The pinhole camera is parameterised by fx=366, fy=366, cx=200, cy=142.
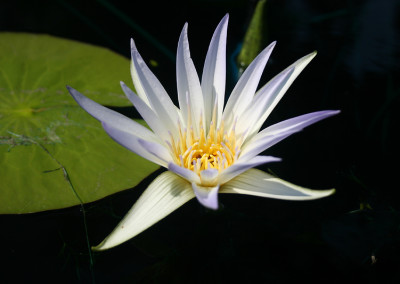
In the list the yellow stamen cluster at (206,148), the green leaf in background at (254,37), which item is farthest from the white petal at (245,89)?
the green leaf in background at (254,37)

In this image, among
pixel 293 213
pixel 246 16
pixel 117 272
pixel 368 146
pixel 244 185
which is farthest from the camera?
pixel 246 16

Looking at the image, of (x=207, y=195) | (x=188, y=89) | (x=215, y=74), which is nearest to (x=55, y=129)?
(x=188, y=89)

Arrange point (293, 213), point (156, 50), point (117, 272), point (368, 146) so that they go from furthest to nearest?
point (156, 50) → point (368, 146) → point (293, 213) → point (117, 272)

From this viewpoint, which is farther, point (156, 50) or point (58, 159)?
point (156, 50)

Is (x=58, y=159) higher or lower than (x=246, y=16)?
lower

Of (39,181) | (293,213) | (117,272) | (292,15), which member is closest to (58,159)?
(39,181)

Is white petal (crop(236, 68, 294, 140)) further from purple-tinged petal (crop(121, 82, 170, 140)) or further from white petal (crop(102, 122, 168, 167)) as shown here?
Answer: white petal (crop(102, 122, 168, 167))

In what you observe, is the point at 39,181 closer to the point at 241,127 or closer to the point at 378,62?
the point at 241,127
